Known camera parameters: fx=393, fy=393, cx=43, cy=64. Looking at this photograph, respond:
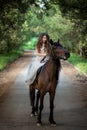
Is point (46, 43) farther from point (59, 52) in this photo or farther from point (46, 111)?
point (46, 111)

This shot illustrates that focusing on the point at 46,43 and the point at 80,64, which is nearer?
the point at 46,43

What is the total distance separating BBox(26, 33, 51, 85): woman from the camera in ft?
30.8

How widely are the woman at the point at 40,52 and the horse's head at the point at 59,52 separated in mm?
291

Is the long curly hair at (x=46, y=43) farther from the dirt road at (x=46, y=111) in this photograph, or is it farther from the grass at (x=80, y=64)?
the grass at (x=80, y=64)

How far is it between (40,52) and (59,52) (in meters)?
0.86

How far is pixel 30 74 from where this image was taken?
10039 mm

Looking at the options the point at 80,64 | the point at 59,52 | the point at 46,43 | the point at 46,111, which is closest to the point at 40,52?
the point at 46,43

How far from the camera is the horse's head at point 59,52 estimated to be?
8820mm

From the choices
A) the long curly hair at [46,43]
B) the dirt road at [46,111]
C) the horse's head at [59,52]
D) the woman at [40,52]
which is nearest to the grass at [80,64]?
the dirt road at [46,111]

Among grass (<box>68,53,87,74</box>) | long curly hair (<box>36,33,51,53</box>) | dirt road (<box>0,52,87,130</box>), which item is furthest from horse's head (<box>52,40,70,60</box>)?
grass (<box>68,53,87,74</box>)

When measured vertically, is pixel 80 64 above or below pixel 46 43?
below

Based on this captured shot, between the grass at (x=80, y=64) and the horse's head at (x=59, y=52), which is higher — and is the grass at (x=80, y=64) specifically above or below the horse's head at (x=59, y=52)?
below

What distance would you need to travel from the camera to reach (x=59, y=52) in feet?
29.2

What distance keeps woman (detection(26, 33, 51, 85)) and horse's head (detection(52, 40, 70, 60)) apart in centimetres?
29
